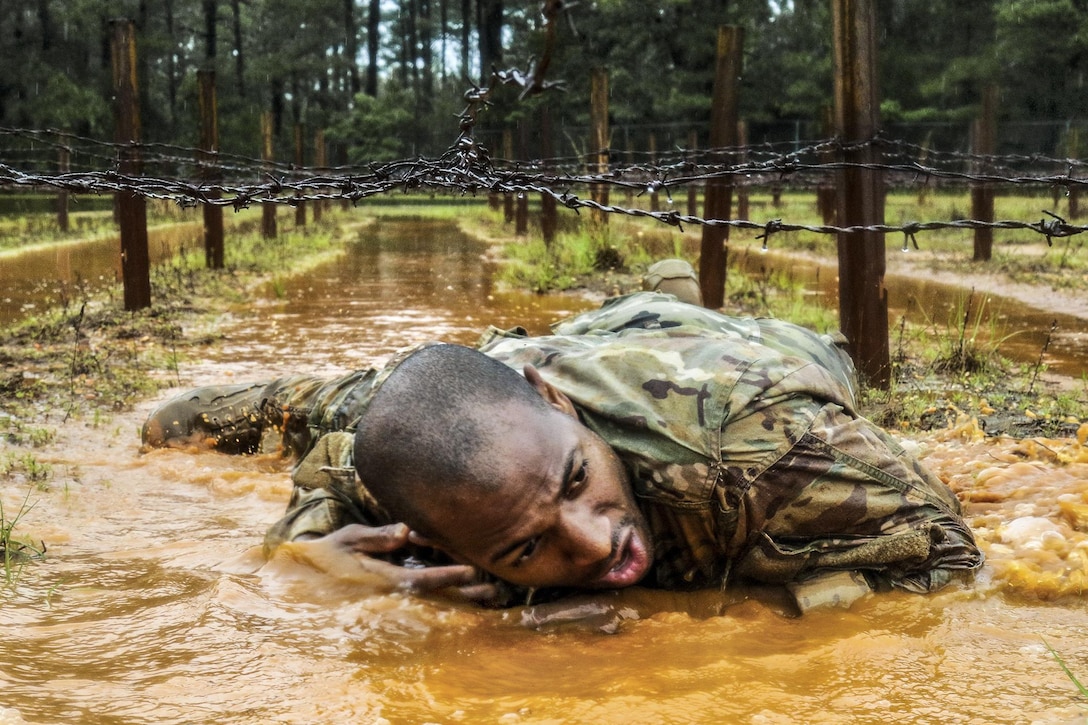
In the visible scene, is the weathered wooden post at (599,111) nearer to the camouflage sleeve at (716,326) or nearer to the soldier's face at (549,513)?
the camouflage sleeve at (716,326)

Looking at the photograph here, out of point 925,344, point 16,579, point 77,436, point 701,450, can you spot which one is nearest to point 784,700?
point 701,450

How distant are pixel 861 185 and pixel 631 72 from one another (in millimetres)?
33657

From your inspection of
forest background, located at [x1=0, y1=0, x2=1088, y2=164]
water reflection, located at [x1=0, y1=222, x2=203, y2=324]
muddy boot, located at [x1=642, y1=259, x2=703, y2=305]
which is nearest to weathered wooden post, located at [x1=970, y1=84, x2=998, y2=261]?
muddy boot, located at [x1=642, y1=259, x2=703, y2=305]

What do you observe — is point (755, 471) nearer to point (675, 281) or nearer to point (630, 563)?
point (630, 563)

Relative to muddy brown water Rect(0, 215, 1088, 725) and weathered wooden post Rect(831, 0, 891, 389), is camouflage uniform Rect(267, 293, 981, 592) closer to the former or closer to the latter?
muddy brown water Rect(0, 215, 1088, 725)

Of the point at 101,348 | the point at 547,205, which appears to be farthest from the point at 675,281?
the point at 547,205

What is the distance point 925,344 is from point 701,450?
427cm

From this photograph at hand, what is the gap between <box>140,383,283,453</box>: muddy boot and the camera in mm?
4887

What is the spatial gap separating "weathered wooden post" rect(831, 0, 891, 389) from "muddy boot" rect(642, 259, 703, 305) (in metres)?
0.72

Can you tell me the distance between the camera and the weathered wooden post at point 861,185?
5.09 metres

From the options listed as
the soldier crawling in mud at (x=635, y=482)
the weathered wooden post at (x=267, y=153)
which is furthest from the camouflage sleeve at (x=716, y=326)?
the weathered wooden post at (x=267, y=153)

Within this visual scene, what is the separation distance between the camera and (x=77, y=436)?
498 centimetres

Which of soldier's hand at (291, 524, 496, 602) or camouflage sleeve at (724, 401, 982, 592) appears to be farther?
soldier's hand at (291, 524, 496, 602)

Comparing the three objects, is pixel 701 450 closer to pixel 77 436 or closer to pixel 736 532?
pixel 736 532
